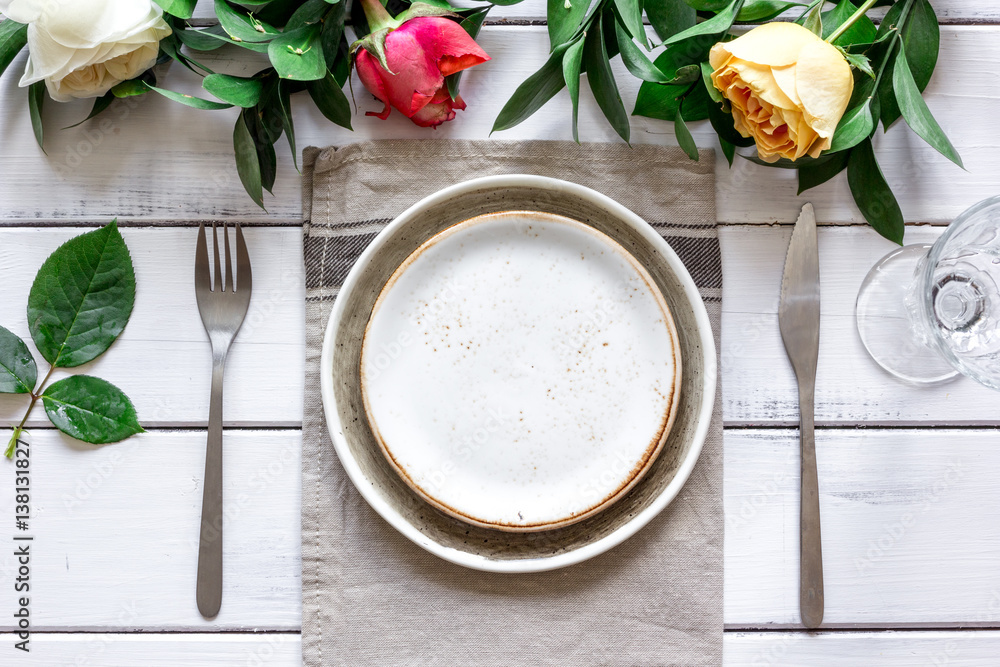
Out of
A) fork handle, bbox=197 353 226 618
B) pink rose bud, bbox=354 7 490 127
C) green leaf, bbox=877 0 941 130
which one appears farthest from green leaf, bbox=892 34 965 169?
fork handle, bbox=197 353 226 618

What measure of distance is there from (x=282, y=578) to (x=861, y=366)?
Result: 0.67m

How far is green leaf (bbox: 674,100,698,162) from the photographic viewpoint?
2.08ft

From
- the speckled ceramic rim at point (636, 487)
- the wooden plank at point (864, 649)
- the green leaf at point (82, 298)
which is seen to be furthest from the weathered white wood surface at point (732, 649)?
the green leaf at point (82, 298)

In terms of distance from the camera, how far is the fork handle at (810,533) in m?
0.68

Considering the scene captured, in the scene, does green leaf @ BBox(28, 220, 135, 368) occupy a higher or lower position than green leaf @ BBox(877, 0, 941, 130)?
lower

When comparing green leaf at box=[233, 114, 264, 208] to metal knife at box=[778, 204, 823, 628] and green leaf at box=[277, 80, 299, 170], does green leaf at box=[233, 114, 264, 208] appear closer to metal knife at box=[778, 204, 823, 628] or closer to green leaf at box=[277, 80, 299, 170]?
green leaf at box=[277, 80, 299, 170]

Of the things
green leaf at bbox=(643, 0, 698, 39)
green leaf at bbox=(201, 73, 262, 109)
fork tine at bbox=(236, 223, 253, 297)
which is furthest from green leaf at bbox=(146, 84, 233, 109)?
green leaf at bbox=(643, 0, 698, 39)

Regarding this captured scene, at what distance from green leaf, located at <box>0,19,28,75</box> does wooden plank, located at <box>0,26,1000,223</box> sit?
0.04 meters

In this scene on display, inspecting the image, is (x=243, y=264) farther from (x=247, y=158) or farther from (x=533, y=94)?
(x=533, y=94)

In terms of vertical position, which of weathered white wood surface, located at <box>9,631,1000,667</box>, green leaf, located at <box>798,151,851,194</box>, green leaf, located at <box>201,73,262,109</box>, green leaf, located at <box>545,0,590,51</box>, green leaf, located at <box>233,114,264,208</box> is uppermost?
green leaf, located at <box>545,0,590,51</box>

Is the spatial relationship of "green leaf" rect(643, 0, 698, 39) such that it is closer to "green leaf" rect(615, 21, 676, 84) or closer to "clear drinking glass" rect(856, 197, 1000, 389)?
"green leaf" rect(615, 21, 676, 84)

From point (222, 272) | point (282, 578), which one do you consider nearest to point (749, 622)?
point (282, 578)

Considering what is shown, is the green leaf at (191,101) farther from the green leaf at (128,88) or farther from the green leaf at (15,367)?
the green leaf at (15,367)

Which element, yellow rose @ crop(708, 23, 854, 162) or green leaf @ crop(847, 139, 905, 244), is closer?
yellow rose @ crop(708, 23, 854, 162)
